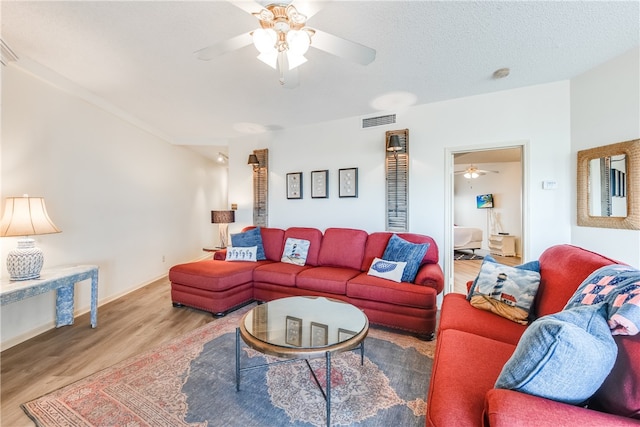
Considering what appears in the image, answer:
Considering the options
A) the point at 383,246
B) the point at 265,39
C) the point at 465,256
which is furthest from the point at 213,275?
the point at 465,256

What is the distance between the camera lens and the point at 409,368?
2012 mm

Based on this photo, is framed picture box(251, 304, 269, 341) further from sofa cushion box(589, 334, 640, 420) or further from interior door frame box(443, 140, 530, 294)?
interior door frame box(443, 140, 530, 294)

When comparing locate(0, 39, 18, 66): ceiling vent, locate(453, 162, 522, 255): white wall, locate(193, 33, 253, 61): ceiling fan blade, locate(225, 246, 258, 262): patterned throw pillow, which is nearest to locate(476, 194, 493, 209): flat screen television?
locate(453, 162, 522, 255): white wall

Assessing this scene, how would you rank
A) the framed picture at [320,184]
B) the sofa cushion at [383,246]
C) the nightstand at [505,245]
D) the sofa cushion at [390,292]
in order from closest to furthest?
the sofa cushion at [390,292]
the sofa cushion at [383,246]
the framed picture at [320,184]
the nightstand at [505,245]

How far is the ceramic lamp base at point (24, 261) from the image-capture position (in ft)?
7.39

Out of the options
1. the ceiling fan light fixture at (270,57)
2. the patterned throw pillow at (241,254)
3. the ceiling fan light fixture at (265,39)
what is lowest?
the patterned throw pillow at (241,254)

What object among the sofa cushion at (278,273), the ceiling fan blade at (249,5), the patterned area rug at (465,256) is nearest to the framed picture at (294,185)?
the sofa cushion at (278,273)

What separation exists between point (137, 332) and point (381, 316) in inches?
94.4

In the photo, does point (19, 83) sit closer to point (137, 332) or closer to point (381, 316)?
point (137, 332)

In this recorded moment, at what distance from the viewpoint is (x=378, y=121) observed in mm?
3729

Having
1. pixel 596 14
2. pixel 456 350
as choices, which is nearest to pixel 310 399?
pixel 456 350

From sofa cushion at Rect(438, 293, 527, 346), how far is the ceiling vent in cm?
396

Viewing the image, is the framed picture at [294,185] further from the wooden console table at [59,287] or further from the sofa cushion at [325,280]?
the wooden console table at [59,287]

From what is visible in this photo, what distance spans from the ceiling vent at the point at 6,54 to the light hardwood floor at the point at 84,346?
96.3 inches
